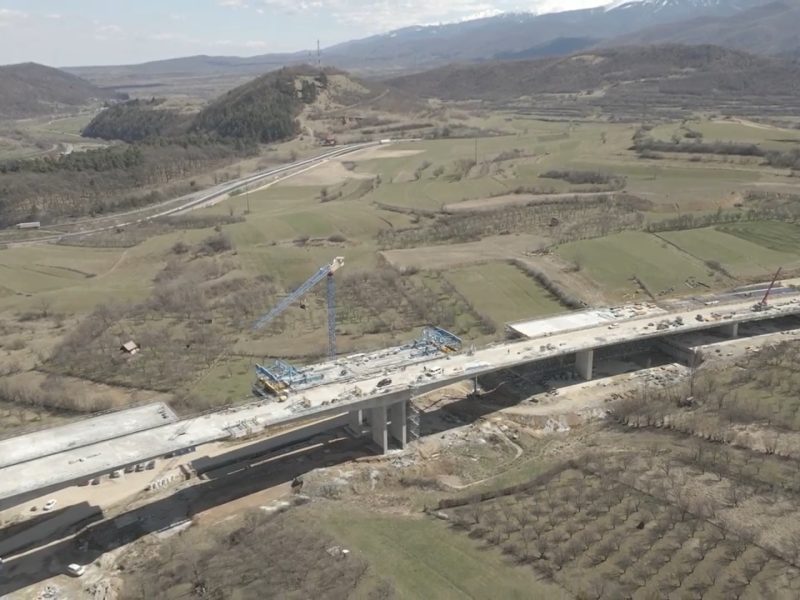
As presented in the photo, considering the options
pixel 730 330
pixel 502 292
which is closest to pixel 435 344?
pixel 502 292

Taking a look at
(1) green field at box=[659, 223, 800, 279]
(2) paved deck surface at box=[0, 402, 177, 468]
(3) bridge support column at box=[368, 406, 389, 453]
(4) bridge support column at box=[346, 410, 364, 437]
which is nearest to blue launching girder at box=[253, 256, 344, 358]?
(4) bridge support column at box=[346, 410, 364, 437]

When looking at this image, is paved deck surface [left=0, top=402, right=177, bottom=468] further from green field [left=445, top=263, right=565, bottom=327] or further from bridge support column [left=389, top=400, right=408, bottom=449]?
green field [left=445, top=263, right=565, bottom=327]

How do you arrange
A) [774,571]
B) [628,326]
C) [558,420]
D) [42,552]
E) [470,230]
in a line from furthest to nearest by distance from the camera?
[470,230]
[628,326]
[558,420]
[42,552]
[774,571]

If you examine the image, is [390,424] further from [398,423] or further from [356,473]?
[356,473]

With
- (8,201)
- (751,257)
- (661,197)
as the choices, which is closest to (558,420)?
(751,257)

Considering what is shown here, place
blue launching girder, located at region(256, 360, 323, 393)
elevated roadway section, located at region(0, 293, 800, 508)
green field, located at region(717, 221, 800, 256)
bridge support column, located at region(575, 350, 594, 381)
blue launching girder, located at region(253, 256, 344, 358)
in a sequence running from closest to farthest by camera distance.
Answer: elevated roadway section, located at region(0, 293, 800, 508), blue launching girder, located at region(256, 360, 323, 393), blue launching girder, located at region(253, 256, 344, 358), bridge support column, located at region(575, 350, 594, 381), green field, located at region(717, 221, 800, 256)

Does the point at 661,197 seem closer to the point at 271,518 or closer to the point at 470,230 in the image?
the point at 470,230

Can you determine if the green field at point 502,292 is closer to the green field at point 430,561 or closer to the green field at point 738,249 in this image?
the green field at point 738,249

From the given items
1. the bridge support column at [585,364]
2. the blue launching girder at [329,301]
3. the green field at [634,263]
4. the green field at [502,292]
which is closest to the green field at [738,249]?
the green field at [634,263]
